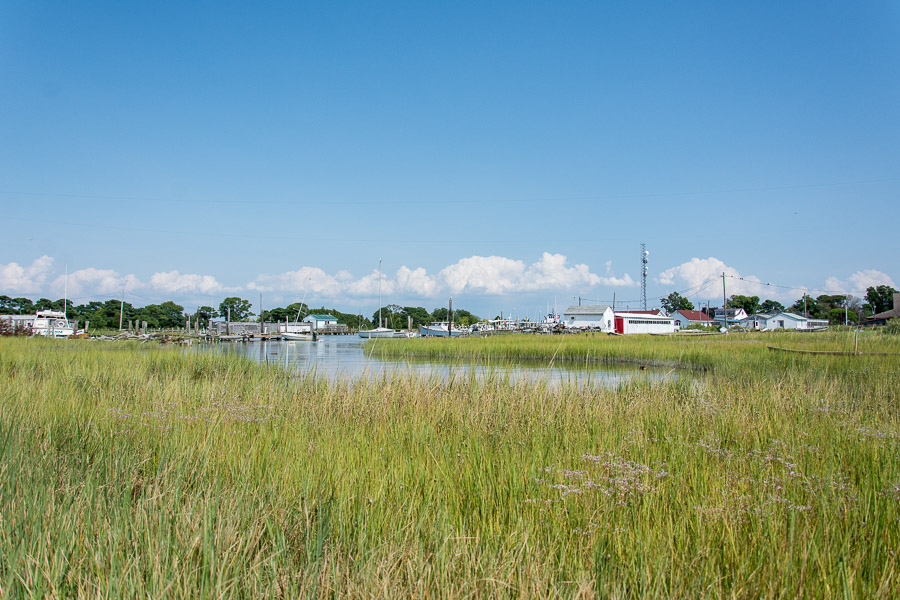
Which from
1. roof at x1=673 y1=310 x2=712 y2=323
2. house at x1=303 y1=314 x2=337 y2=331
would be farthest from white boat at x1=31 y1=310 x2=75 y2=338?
roof at x1=673 y1=310 x2=712 y2=323

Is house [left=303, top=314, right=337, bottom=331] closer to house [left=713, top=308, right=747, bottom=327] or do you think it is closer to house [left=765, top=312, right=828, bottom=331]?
house [left=713, top=308, right=747, bottom=327]

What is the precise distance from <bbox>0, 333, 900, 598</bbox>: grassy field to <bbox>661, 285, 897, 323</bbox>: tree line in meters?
68.6

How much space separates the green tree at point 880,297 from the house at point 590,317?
31.1 metres

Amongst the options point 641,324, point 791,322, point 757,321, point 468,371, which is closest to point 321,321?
point 641,324

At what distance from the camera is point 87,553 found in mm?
2430

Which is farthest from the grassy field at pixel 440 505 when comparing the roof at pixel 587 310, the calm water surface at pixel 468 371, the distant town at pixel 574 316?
the roof at pixel 587 310

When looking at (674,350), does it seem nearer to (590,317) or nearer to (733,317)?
(590,317)

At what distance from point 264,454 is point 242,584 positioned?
1.77 m

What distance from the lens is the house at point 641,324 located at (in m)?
64.2

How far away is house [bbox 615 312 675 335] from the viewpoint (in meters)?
64.2

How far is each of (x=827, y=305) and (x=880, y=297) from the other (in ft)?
66.7

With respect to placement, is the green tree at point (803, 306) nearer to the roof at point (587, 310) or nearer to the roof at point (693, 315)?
the roof at point (693, 315)

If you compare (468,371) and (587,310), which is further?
(587,310)

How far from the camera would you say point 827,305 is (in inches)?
3356
